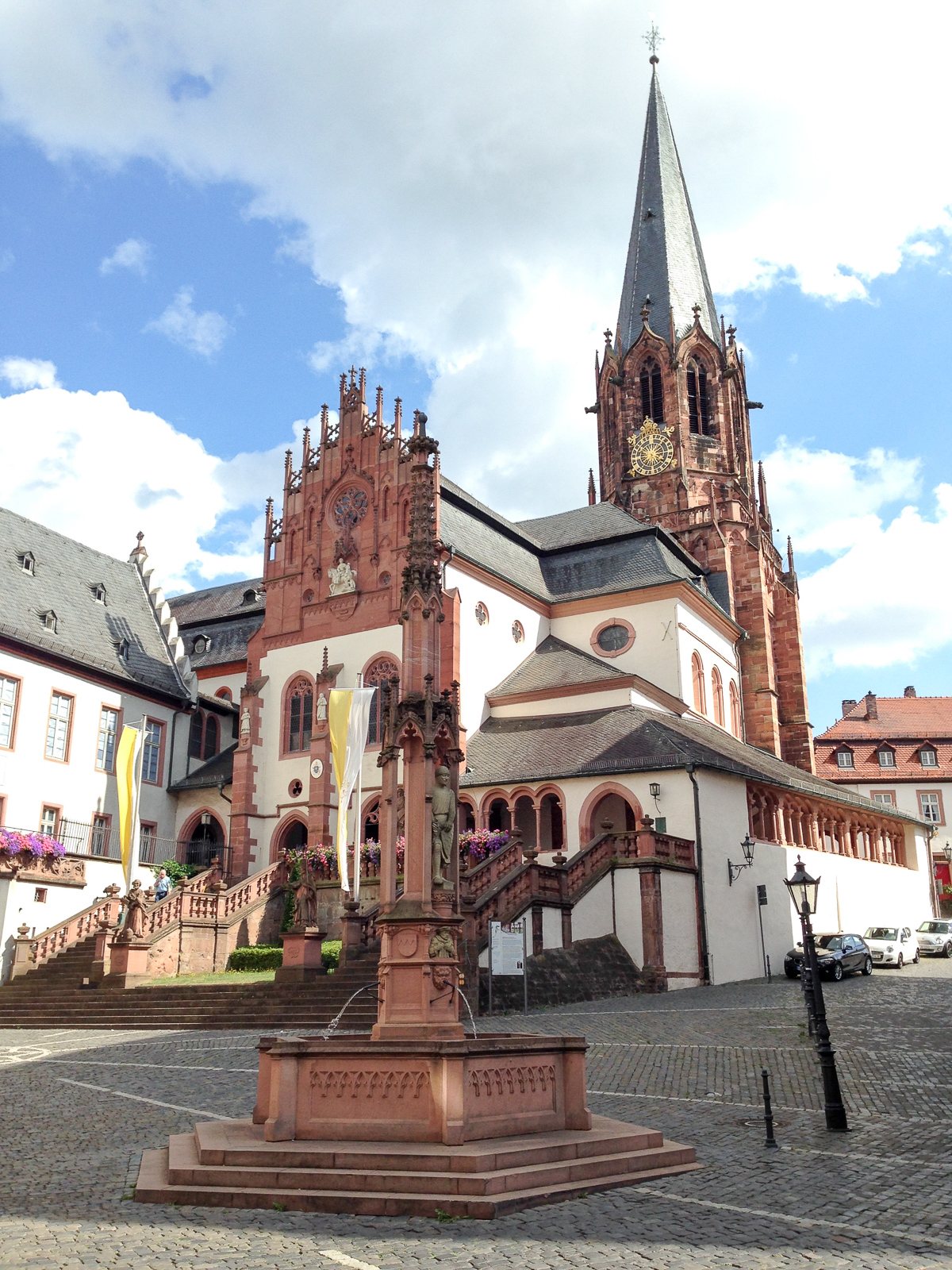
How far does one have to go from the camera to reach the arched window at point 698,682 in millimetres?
42125

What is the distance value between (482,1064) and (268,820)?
28847 mm

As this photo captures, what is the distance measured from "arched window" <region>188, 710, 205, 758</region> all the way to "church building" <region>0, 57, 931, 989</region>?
0.15 meters

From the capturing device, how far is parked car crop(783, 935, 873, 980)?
91.5ft

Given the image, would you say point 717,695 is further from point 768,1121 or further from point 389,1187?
point 389,1187

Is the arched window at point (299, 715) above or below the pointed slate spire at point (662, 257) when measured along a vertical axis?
below

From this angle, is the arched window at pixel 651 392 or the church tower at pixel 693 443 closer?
the church tower at pixel 693 443

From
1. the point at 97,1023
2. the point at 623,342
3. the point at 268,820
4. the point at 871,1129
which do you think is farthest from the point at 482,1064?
the point at 623,342

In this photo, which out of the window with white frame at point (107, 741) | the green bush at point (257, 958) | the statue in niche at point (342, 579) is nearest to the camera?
the green bush at point (257, 958)

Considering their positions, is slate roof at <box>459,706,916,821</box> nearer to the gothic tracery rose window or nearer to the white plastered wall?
the white plastered wall

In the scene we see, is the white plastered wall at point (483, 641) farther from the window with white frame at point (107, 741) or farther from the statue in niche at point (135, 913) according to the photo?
the window with white frame at point (107, 741)

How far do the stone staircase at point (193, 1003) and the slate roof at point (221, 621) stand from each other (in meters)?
21.7

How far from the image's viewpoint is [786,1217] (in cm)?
855

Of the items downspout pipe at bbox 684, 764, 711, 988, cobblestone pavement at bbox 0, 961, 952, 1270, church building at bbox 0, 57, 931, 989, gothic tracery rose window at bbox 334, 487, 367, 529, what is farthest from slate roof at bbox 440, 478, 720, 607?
cobblestone pavement at bbox 0, 961, 952, 1270

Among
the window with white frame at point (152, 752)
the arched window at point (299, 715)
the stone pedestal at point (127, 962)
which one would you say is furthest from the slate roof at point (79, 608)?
the stone pedestal at point (127, 962)
